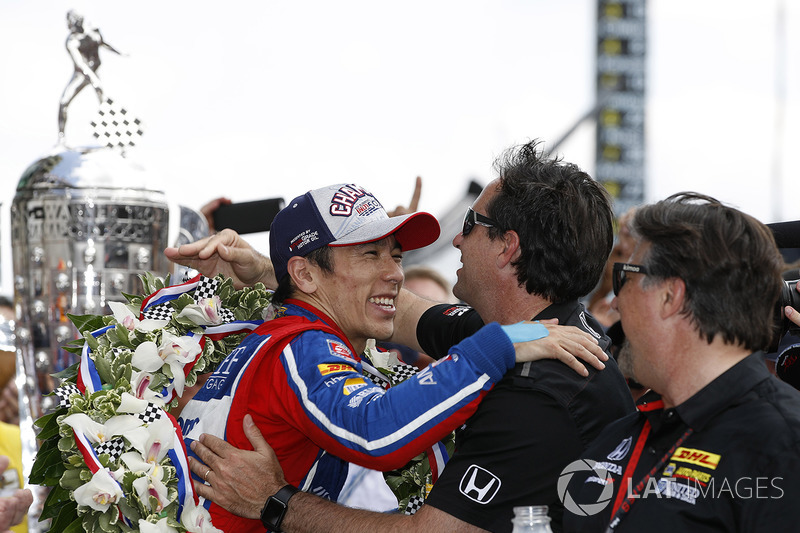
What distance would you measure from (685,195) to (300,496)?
1640 mm

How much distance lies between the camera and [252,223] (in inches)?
180

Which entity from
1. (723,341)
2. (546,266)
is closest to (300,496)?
(546,266)

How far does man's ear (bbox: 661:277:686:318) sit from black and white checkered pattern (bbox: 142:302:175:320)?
202 centimetres

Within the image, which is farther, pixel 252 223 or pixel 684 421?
pixel 252 223

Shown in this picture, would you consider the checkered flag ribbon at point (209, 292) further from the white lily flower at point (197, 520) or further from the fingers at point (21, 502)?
the fingers at point (21, 502)

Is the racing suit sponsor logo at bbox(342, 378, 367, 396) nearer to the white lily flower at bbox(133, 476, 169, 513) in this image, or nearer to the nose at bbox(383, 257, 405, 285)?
the nose at bbox(383, 257, 405, 285)

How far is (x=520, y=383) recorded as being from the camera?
110 inches

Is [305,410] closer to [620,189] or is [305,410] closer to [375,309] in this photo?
[375,309]

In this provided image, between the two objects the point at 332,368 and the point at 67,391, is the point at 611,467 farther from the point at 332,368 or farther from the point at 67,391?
the point at 67,391

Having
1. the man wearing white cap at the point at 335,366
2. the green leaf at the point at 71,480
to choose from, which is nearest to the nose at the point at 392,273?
the man wearing white cap at the point at 335,366

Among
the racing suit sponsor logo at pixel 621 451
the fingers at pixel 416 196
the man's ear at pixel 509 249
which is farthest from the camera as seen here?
the fingers at pixel 416 196

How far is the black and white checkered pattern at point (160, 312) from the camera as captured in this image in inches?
141

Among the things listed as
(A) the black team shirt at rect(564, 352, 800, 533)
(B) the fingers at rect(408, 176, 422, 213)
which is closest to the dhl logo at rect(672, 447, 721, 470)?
(A) the black team shirt at rect(564, 352, 800, 533)

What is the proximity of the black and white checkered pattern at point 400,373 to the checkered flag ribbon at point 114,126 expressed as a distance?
1959 millimetres
